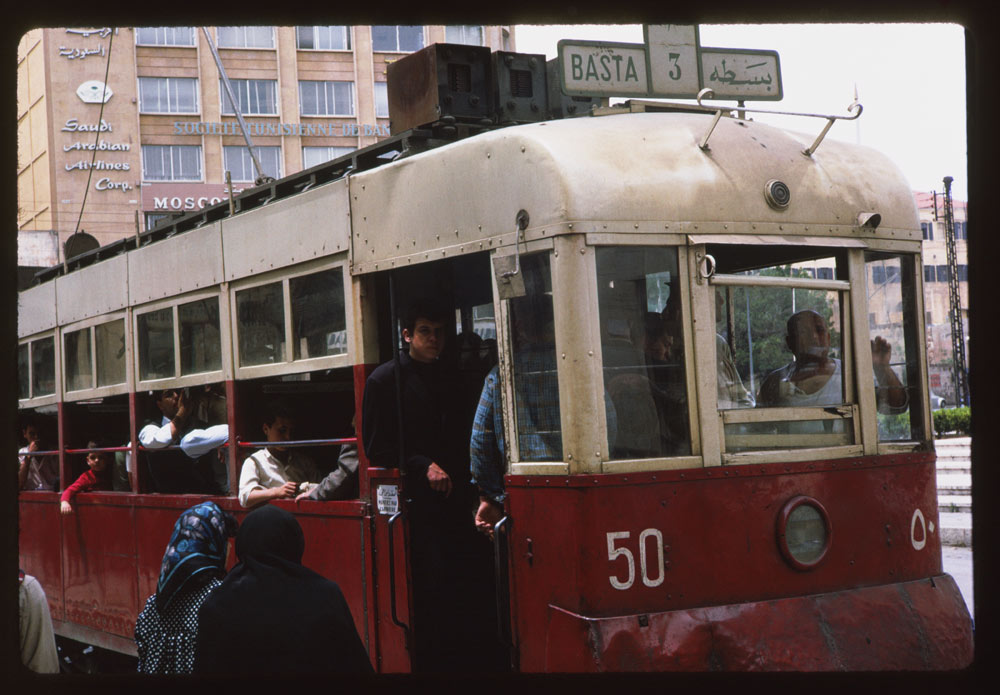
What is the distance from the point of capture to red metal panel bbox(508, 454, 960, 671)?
4.44 metres

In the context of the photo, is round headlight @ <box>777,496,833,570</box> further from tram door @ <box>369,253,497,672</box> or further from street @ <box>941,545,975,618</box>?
street @ <box>941,545,975,618</box>

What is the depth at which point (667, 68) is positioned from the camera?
5.28 meters

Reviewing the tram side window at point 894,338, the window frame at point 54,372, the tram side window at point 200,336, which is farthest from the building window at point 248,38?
the tram side window at point 894,338

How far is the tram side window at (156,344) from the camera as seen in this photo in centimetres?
727

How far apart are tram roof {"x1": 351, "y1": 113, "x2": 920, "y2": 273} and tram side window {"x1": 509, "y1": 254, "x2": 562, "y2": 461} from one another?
0.20 m

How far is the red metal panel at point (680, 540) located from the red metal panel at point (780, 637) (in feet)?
0.21

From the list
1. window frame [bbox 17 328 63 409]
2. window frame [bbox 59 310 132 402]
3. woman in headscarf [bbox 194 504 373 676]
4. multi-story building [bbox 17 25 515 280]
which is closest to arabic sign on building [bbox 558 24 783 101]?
woman in headscarf [bbox 194 504 373 676]

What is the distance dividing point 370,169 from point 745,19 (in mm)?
2268

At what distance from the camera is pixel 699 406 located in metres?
4.68

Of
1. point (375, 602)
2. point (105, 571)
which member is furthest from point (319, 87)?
point (375, 602)

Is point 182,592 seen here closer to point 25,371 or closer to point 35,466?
point 35,466

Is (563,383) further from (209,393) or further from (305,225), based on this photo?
(209,393)

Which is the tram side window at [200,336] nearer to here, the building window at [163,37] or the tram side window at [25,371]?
the tram side window at [25,371]

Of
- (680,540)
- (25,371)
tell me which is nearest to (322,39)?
(25,371)
